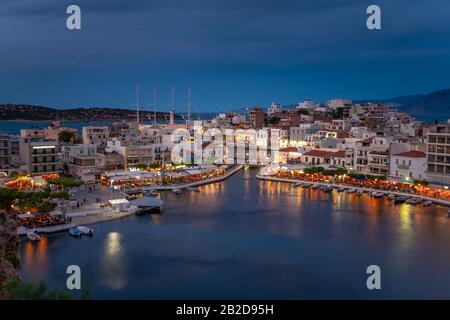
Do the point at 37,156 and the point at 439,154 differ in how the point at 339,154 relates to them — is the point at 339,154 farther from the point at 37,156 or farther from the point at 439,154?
the point at 37,156

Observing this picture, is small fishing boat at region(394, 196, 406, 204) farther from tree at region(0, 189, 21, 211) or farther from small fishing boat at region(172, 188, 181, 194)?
tree at region(0, 189, 21, 211)

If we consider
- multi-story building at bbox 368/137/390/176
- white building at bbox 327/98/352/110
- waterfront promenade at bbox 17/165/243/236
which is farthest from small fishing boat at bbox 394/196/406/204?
white building at bbox 327/98/352/110

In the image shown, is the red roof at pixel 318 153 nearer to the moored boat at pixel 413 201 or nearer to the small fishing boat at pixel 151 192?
the moored boat at pixel 413 201

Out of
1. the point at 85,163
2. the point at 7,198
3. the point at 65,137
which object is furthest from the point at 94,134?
the point at 7,198

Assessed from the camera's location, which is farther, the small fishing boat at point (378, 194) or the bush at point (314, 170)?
the bush at point (314, 170)

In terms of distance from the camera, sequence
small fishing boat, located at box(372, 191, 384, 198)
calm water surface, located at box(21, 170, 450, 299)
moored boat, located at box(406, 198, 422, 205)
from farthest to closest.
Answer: small fishing boat, located at box(372, 191, 384, 198), moored boat, located at box(406, 198, 422, 205), calm water surface, located at box(21, 170, 450, 299)

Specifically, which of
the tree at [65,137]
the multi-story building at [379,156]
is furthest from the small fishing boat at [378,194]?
the tree at [65,137]
